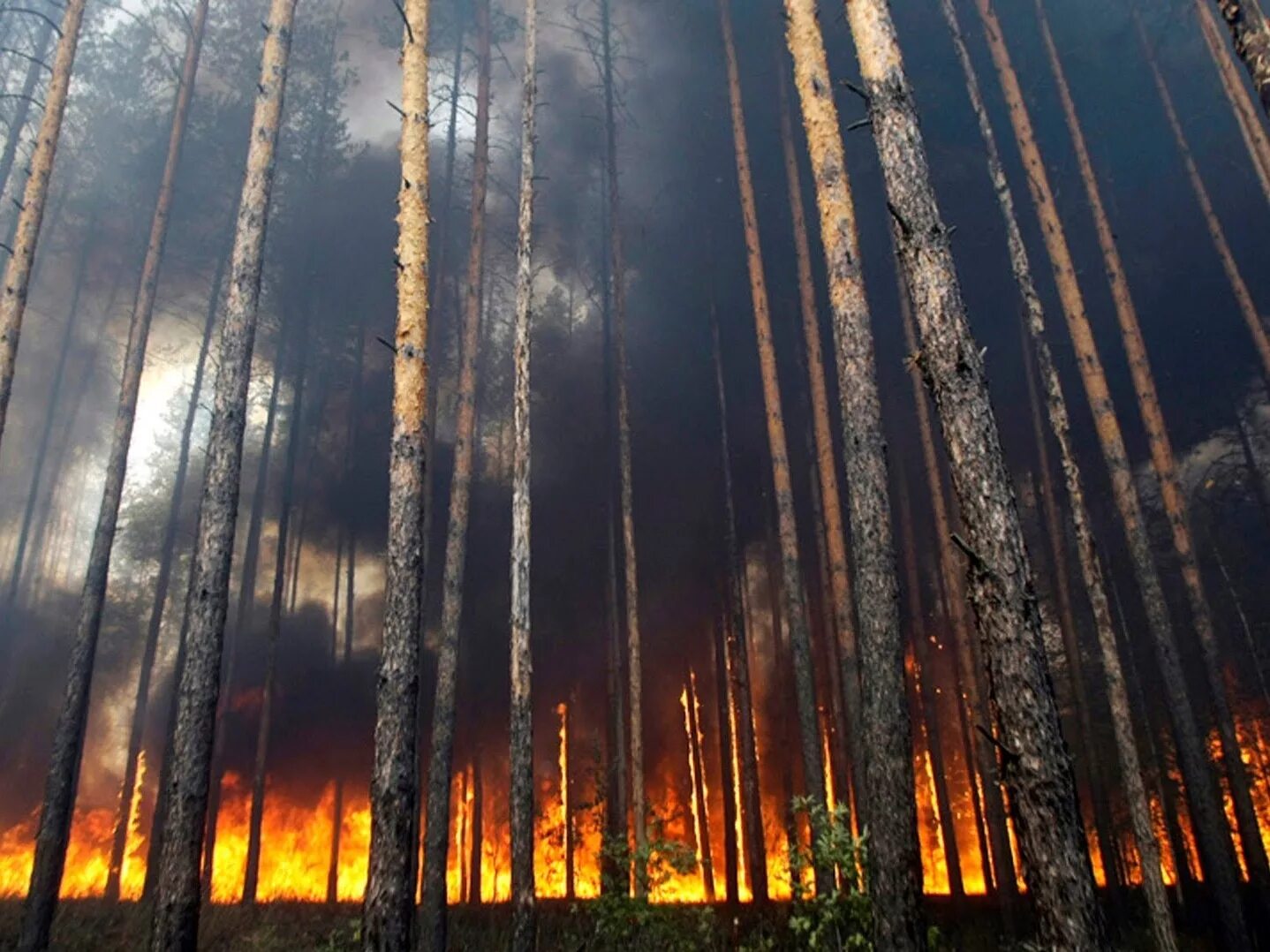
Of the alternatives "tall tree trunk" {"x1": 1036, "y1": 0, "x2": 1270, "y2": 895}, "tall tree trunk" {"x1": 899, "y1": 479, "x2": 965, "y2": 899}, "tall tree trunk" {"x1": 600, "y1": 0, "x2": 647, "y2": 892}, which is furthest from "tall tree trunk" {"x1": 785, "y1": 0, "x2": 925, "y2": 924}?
"tall tree trunk" {"x1": 899, "y1": 479, "x2": 965, "y2": 899}

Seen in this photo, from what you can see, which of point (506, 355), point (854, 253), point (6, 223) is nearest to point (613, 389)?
point (506, 355)

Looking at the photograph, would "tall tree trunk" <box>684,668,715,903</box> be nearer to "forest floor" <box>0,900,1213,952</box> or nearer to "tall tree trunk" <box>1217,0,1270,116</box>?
"forest floor" <box>0,900,1213,952</box>

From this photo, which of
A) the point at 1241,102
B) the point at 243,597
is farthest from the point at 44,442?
the point at 1241,102

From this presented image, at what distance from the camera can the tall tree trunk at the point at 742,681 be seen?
17156 millimetres

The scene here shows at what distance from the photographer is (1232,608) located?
23.1 meters

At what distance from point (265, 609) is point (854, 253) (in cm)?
3089

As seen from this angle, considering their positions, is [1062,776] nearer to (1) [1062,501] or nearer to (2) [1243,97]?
(2) [1243,97]

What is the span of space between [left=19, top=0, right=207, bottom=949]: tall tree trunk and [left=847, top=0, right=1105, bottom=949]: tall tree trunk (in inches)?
487

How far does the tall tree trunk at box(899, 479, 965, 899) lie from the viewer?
62.7 ft

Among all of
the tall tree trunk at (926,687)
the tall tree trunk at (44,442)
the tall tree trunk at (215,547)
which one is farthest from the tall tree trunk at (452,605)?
the tall tree trunk at (44,442)

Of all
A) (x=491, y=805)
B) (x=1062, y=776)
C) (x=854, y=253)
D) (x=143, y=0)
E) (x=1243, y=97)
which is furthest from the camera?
(x=491, y=805)

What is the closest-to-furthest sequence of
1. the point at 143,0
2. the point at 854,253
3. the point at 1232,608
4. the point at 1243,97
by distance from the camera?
the point at 854,253
the point at 1243,97
the point at 143,0
the point at 1232,608

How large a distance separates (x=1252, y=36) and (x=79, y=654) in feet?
54.4

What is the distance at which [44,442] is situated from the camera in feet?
95.2
